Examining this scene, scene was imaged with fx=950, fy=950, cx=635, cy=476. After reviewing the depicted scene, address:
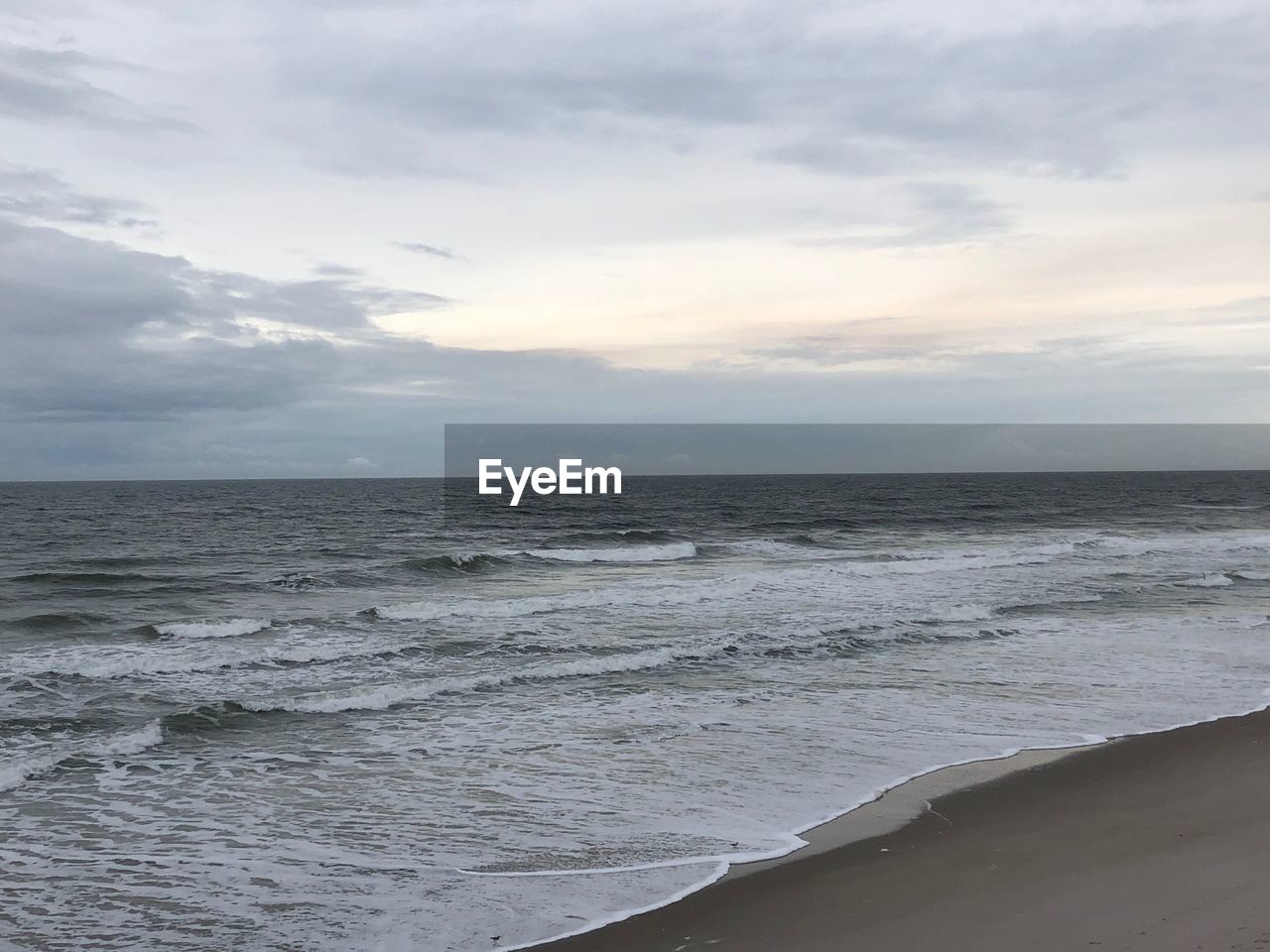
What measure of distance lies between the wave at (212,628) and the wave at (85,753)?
6.55 meters

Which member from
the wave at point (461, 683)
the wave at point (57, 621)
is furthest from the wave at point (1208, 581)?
the wave at point (57, 621)

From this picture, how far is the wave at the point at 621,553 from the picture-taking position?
107 ft

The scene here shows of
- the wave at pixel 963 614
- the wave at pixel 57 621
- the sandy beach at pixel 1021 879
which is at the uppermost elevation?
the sandy beach at pixel 1021 879

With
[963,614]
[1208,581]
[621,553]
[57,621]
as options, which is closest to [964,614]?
[963,614]

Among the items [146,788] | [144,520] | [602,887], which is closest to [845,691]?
[602,887]

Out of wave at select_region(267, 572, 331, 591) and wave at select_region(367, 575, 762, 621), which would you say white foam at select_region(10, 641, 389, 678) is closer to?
wave at select_region(367, 575, 762, 621)

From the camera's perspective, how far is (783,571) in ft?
91.1

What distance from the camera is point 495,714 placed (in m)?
11.9

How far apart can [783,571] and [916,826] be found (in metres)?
20.2

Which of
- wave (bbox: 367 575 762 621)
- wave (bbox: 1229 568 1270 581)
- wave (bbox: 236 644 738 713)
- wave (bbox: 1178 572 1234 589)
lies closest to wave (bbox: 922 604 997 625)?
wave (bbox: 367 575 762 621)

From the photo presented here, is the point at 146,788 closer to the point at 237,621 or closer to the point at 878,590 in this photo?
the point at 237,621

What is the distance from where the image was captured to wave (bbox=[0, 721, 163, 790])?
9.17 m

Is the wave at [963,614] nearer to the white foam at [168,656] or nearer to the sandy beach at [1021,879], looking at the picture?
the sandy beach at [1021,879]

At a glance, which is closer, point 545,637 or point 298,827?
point 298,827
